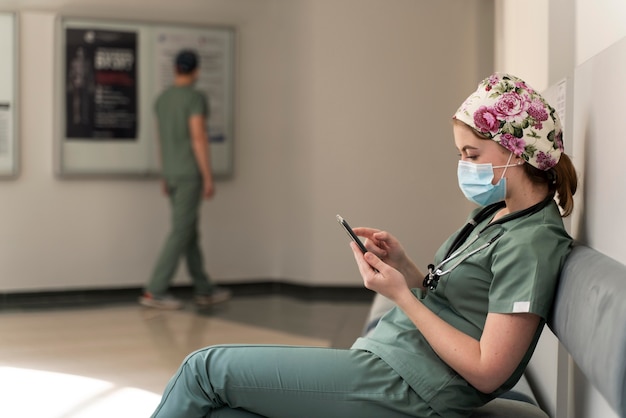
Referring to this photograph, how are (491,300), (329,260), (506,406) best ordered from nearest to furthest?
1. (491,300)
2. (506,406)
3. (329,260)

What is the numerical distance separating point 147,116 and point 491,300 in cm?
540

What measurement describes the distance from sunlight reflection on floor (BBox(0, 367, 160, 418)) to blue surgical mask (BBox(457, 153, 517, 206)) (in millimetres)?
2046

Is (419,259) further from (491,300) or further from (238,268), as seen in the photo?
(491,300)

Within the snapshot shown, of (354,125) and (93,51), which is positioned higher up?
(93,51)

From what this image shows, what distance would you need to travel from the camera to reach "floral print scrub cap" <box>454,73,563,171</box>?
1830 mm

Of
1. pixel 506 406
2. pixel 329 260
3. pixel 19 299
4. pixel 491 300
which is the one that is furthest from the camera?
pixel 329 260

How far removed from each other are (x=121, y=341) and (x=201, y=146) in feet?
5.85

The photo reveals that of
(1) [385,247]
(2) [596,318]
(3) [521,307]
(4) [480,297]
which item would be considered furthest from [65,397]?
(2) [596,318]

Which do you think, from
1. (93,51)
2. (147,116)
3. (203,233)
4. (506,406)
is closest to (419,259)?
(203,233)

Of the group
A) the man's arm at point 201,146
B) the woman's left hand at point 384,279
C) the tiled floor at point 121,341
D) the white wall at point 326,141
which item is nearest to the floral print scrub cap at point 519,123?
the woman's left hand at point 384,279

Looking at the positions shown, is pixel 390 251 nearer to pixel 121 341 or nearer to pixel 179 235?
pixel 121 341

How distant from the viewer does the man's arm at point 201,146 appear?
6.21 m

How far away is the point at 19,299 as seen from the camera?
6402 millimetres

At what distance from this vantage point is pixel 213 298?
6535 mm
